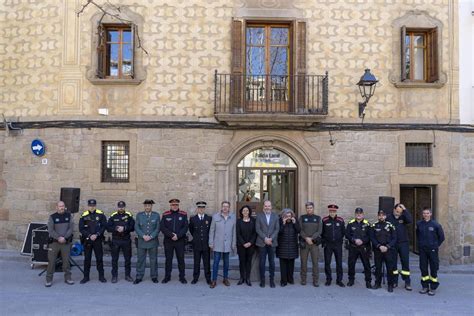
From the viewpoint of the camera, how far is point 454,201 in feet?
36.8

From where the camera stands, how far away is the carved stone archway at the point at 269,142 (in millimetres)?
11180

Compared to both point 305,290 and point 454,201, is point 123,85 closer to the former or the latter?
point 305,290

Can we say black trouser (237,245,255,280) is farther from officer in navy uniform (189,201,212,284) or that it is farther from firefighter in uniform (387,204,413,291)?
firefighter in uniform (387,204,413,291)

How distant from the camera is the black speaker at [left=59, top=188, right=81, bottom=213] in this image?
33.6 feet

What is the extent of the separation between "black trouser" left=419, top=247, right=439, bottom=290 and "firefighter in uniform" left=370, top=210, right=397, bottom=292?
1.82ft

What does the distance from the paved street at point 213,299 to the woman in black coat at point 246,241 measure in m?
0.33

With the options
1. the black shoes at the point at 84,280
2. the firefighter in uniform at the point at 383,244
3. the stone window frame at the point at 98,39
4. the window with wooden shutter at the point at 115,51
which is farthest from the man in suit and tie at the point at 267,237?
the window with wooden shutter at the point at 115,51

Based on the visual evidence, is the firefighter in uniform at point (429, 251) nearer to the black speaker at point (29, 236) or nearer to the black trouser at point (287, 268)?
the black trouser at point (287, 268)

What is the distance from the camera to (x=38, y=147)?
1141 cm

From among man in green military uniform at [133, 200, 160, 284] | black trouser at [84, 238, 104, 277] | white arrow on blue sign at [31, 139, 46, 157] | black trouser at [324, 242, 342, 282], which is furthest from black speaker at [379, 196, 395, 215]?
white arrow on blue sign at [31, 139, 46, 157]

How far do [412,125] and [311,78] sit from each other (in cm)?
276

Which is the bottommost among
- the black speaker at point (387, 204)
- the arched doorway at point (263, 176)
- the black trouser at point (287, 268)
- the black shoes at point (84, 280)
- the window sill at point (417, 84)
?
the black shoes at point (84, 280)

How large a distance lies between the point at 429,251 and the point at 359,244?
51.3 inches

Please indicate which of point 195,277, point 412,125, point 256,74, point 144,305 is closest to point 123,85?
point 256,74
